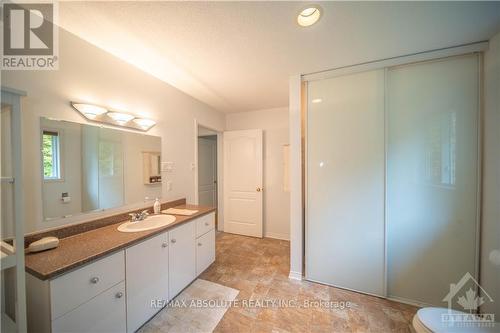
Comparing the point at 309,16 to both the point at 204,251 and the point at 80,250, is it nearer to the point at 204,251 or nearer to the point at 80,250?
the point at 80,250

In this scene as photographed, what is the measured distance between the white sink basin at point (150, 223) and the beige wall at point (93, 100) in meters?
0.25

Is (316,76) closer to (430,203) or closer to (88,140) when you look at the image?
(430,203)

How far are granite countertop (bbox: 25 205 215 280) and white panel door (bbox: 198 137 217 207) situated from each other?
7.57 feet

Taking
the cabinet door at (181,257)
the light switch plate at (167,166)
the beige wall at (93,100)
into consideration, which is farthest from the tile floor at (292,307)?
the light switch plate at (167,166)

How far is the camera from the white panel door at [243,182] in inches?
129

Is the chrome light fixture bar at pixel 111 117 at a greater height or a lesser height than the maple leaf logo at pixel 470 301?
greater

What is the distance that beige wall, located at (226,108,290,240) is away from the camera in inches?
126

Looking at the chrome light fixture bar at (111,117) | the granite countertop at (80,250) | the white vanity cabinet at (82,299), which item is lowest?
the white vanity cabinet at (82,299)

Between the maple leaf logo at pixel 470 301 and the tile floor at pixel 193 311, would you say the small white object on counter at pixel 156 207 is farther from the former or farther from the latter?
the maple leaf logo at pixel 470 301

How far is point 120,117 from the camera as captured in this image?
1.73 metres

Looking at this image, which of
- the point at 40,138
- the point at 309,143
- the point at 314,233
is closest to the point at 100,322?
the point at 40,138

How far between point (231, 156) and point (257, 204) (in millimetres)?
1047

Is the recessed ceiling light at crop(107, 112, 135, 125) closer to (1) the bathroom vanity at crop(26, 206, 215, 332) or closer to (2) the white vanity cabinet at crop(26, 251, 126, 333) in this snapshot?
(1) the bathroom vanity at crop(26, 206, 215, 332)

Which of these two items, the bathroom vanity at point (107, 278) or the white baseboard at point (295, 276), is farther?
the white baseboard at point (295, 276)
